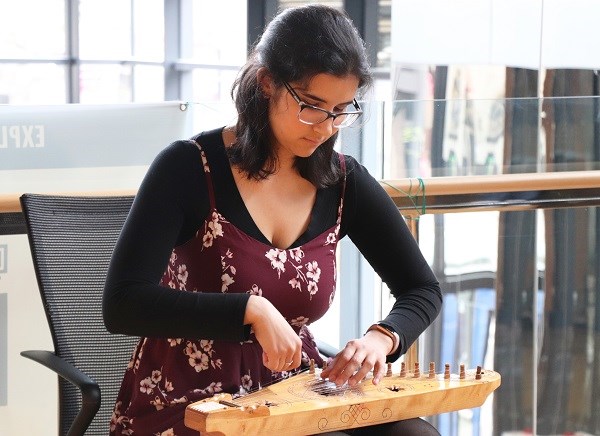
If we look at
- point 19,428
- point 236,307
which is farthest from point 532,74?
point 236,307

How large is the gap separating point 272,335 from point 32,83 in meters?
8.86

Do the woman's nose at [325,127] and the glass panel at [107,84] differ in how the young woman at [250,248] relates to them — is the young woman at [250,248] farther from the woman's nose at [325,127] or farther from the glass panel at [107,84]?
the glass panel at [107,84]

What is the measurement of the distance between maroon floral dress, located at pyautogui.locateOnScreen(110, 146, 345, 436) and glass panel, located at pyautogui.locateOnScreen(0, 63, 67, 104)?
8.27 metres

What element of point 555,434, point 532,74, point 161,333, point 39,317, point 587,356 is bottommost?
point 555,434

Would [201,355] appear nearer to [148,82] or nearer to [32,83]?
[32,83]

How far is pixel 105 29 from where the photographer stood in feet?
34.1

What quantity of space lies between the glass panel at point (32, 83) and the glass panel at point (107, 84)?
0.73 feet

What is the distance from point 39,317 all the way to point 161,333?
0.95 meters

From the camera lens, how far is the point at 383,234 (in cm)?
197

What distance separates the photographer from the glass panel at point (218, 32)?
9.34 m

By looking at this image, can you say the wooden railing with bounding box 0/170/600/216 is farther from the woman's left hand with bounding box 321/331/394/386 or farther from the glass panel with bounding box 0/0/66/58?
the glass panel with bounding box 0/0/66/58

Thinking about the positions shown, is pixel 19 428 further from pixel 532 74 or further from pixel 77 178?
pixel 532 74

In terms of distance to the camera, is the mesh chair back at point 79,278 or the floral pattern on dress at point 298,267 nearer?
the floral pattern on dress at point 298,267

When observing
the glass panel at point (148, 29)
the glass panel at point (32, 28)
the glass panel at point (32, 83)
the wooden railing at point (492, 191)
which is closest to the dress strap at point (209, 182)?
the wooden railing at point (492, 191)
